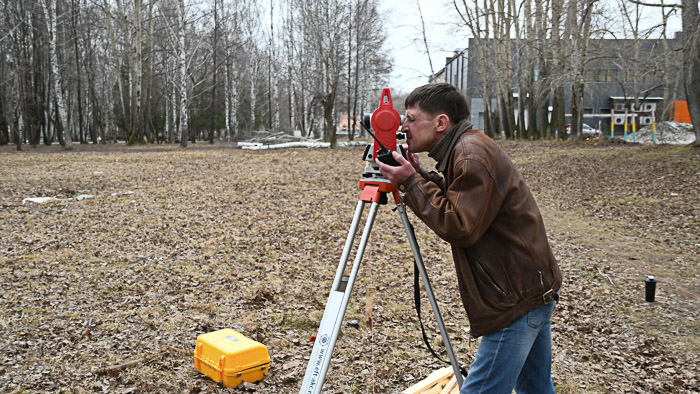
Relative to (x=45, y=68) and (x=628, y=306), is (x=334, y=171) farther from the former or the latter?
(x=45, y=68)

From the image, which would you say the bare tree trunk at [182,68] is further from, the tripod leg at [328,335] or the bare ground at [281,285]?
the tripod leg at [328,335]

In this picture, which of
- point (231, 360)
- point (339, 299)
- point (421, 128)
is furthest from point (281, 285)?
point (421, 128)

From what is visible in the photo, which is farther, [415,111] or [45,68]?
[45,68]

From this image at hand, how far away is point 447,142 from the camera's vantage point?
2197mm

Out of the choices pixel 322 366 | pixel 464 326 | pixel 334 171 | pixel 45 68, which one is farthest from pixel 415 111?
pixel 45 68

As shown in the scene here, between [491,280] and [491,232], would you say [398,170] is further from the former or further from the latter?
[491,280]

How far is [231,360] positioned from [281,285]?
237 centimetres

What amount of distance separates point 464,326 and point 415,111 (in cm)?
333

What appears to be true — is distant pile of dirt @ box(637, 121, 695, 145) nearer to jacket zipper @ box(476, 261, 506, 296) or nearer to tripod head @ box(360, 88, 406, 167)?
tripod head @ box(360, 88, 406, 167)

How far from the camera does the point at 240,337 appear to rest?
4180 mm

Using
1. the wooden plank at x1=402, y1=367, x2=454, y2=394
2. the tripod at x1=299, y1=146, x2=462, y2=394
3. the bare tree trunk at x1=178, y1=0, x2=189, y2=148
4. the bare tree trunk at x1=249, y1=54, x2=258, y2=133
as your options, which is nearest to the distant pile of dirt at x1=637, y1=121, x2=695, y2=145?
the bare tree trunk at x1=178, y1=0, x2=189, y2=148

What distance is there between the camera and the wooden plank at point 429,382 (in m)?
3.54

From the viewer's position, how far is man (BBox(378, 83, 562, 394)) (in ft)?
6.68

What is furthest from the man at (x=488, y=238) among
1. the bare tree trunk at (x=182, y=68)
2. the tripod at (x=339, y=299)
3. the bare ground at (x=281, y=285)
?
the bare tree trunk at (x=182, y=68)
